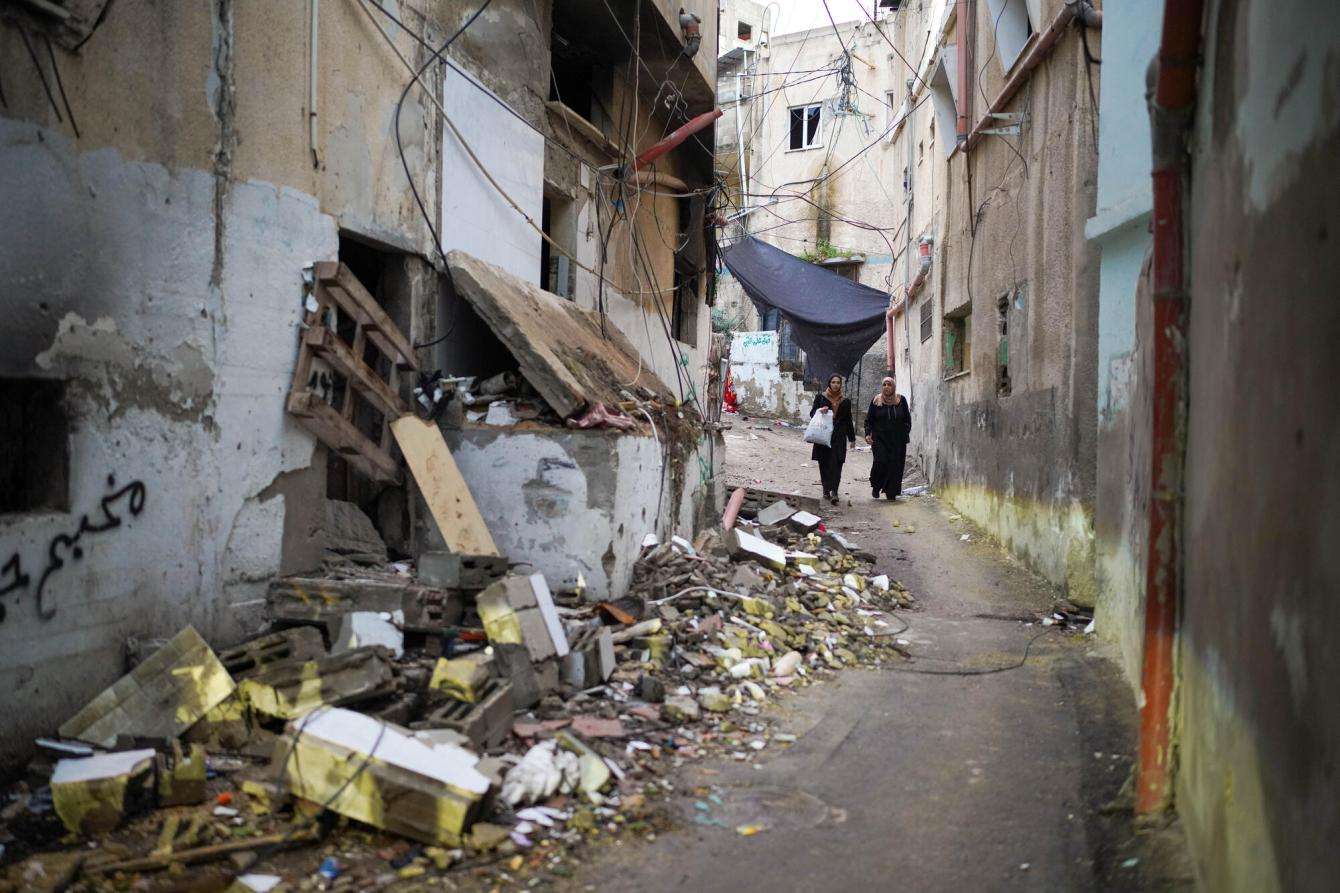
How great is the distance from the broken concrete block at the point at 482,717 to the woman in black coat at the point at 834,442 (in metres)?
8.41

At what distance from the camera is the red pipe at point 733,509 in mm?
9836

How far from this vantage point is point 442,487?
6.16 m

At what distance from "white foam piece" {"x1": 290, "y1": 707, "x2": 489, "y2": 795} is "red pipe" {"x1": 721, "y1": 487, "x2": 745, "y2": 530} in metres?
5.99

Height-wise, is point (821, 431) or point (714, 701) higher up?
point (821, 431)

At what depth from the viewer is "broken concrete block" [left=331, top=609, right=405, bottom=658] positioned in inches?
194

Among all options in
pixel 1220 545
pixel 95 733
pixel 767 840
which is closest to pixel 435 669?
pixel 95 733

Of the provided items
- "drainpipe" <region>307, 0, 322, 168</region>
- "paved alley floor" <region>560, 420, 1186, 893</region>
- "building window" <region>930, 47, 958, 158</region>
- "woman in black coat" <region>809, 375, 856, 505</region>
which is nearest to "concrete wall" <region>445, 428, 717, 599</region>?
"paved alley floor" <region>560, 420, 1186, 893</region>

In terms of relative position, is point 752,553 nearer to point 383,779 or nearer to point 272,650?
point 272,650

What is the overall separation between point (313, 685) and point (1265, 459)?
12.8 ft

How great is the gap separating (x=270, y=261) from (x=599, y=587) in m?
2.92

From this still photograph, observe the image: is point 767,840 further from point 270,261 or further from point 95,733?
point 270,261

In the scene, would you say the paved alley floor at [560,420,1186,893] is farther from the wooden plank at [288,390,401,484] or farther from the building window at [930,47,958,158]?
the building window at [930,47,958,158]

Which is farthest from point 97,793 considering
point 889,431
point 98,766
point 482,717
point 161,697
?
point 889,431

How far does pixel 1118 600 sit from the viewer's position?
5.89m
